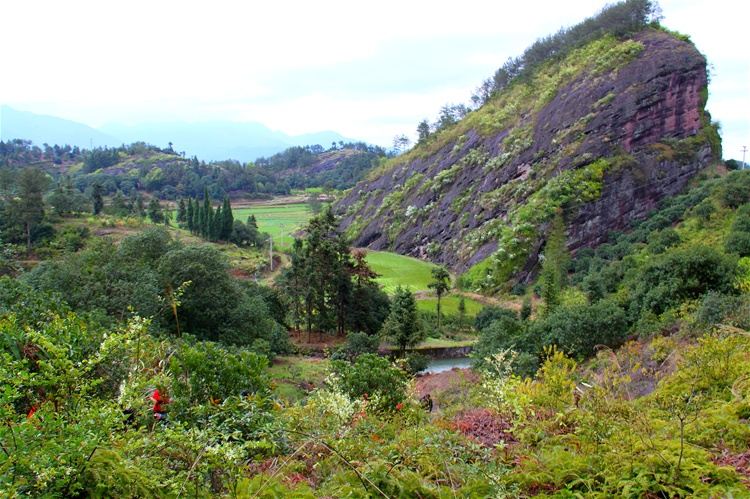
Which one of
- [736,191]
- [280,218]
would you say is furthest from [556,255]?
[280,218]

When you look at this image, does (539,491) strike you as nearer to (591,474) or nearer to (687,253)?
(591,474)

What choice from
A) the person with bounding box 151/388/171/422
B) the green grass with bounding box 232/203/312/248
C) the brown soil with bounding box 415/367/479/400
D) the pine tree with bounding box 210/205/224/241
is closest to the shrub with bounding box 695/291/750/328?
the brown soil with bounding box 415/367/479/400

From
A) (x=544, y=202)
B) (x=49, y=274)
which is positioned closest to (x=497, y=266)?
(x=544, y=202)

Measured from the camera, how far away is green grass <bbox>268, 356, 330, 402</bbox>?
51.9ft

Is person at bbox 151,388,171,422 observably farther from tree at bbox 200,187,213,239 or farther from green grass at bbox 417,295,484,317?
tree at bbox 200,187,213,239

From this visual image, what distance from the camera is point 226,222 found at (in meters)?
52.6

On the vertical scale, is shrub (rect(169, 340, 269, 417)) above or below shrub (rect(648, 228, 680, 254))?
below

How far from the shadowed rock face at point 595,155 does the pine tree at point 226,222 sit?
55.4ft

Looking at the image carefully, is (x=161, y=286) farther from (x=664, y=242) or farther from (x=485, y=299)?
(x=664, y=242)

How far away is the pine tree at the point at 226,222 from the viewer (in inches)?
2051

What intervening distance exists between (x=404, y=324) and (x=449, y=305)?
1272 centimetres

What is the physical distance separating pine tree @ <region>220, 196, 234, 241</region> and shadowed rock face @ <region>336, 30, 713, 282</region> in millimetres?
16876

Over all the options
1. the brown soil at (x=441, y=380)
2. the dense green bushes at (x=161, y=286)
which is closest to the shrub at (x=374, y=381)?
the brown soil at (x=441, y=380)

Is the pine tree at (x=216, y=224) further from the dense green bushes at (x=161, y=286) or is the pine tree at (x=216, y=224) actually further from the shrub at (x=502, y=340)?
the shrub at (x=502, y=340)
